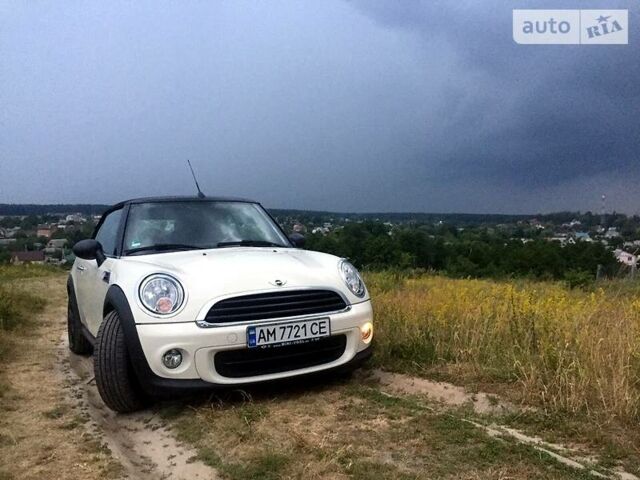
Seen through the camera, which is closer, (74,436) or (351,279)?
(74,436)

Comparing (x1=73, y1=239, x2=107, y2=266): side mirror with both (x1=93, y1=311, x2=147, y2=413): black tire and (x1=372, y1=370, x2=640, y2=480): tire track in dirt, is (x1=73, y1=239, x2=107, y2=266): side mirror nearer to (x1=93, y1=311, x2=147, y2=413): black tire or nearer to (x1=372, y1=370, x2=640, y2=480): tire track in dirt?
(x1=93, y1=311, x2=147, y2=413): black tire

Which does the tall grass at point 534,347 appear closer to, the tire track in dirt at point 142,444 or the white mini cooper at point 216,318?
the white mini cooper at point 216,318

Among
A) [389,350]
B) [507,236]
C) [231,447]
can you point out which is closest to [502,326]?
[389,350]

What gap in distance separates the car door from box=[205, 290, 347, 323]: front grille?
1.23 meters

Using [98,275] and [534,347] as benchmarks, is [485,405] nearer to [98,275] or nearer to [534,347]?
[534,347]

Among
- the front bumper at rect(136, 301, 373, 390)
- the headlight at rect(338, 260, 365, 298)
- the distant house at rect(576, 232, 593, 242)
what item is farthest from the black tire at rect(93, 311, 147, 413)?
the distant house at rect(576, 232, 593, 242)

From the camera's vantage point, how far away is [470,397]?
11.3ft

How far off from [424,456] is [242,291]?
1.44m

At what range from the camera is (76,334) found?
5.60m

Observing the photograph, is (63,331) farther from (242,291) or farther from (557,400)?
(557,400)

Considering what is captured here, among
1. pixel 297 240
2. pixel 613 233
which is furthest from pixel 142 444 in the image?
pixel 613 233

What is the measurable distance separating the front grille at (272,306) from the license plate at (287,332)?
0.06m

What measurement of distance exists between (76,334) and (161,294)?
112 inches

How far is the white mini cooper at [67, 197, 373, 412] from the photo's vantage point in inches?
127
